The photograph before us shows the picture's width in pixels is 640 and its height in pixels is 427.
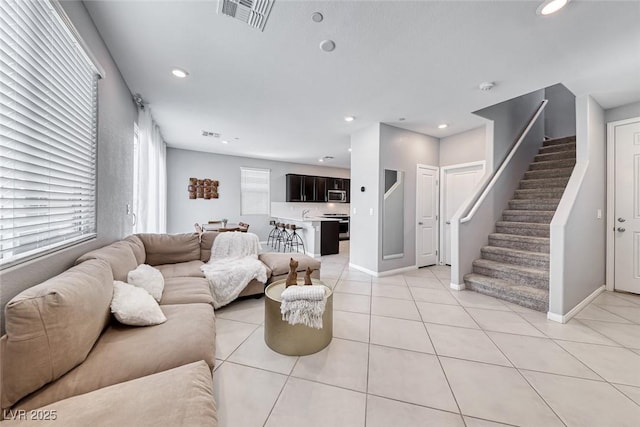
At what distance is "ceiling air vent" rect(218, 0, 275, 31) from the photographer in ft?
5.43

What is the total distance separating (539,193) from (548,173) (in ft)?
1.78

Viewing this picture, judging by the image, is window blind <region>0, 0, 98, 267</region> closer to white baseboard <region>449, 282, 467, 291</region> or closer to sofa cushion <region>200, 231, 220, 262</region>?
sofa cushion <region>200, 231, 220, 262</region>

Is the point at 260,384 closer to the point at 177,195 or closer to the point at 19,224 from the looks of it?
the point at 19,224

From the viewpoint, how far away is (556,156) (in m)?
4.45

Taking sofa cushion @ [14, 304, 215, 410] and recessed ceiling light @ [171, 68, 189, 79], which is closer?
sofa cushion @ [14, 304, 215, 410]

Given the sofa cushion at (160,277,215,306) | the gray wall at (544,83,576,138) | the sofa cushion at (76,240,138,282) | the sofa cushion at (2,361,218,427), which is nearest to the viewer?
the sofa cushion at (2,361,218,427)

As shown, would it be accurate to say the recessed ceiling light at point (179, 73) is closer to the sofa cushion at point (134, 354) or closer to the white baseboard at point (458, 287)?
the sofa cushion at point (134, 354)

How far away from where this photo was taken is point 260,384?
5.33ft

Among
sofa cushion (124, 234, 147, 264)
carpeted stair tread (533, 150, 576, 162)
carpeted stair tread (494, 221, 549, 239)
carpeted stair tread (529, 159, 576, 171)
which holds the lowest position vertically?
sofa cushion (124, 234, 147, 264)

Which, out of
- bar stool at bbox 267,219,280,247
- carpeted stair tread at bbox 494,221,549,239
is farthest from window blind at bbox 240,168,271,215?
carpeted stair tread at bbox 494,221,549,239

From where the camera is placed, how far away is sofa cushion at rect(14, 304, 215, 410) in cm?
104

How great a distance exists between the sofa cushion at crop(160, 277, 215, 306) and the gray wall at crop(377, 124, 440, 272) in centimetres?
278

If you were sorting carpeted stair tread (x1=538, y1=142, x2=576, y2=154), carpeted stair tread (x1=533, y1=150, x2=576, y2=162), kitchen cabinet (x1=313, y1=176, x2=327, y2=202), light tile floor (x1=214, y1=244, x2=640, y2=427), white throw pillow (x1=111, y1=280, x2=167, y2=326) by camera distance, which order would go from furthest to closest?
kitchen cabinet (x1=313, y1=176, x2=327, y2=202) → carpeted stair tread (x1=538, y1=142, x2=576, y2=154) → carpeted stair tread (x1=533, y1=150, x2=576, y2=162) → white throw pillow (x1=111, y1=280, x2=167, y2=326) → light tile floor (x1=214, y1=244, x2=640, y2=427)

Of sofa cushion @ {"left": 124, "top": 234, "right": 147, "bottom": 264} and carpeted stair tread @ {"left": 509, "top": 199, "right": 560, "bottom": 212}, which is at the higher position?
carpeted stair tread @ {"left": 509, "top": 199, "right": 560, "bottom": 212}
